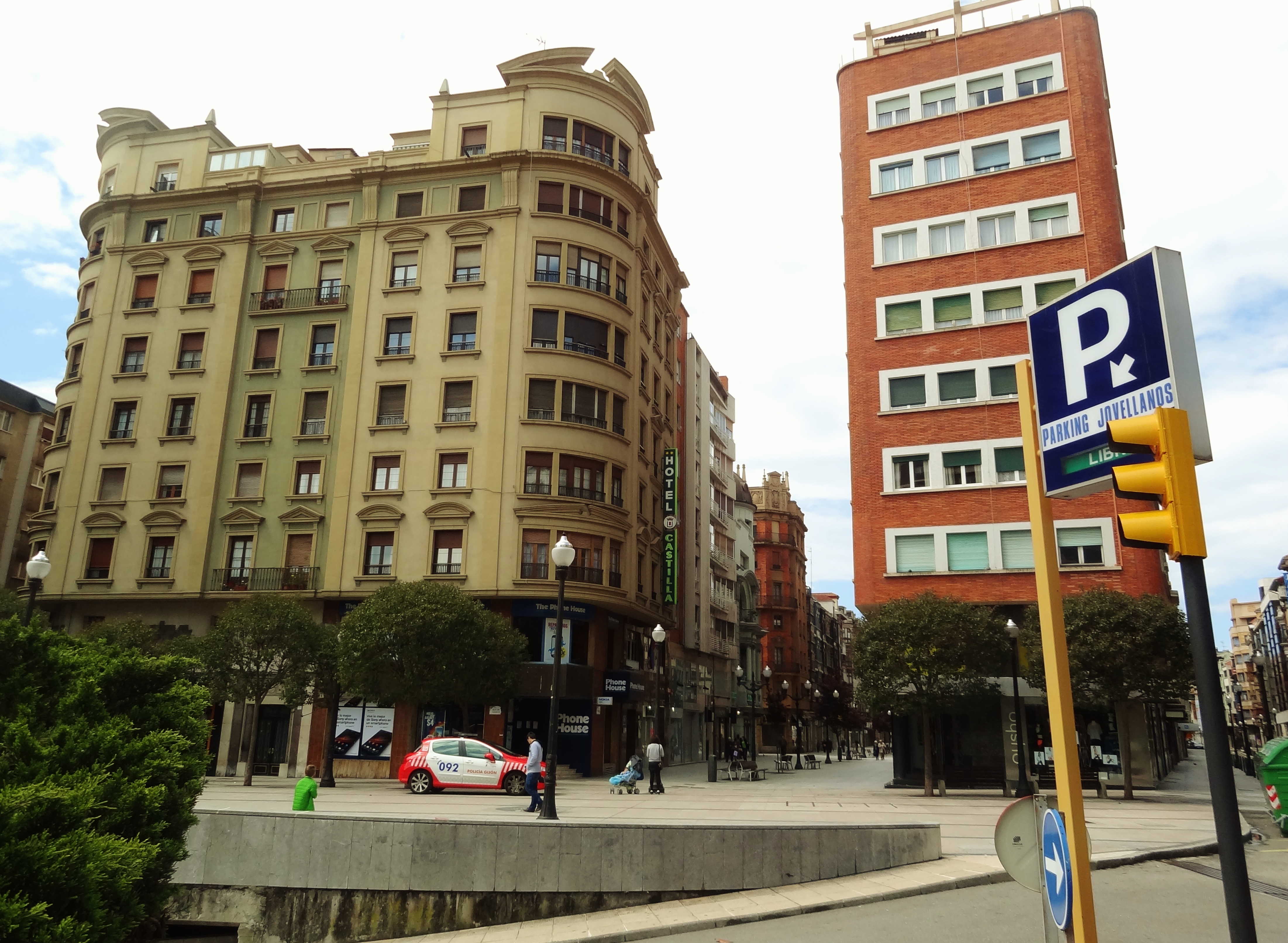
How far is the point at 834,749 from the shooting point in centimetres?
9506

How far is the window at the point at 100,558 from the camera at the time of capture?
129 ft

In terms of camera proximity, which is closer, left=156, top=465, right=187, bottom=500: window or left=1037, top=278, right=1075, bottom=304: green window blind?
left=1037, top=278, right=1075, bottom=304: green window blind

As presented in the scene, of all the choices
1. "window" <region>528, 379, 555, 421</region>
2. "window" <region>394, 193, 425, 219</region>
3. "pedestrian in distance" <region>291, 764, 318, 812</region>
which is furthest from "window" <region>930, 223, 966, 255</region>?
"pedestrian in distance" <region>291, 764, 318, 812</region>

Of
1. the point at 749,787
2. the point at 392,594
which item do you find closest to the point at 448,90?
the point at 392,594

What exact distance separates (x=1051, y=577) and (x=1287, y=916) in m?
7.89

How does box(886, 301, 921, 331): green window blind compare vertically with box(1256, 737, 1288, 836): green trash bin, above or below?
above

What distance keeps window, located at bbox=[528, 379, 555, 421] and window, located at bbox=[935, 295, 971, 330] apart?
50.6 feet

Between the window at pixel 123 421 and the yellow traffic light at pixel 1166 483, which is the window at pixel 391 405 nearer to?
the window at pixel 123 421

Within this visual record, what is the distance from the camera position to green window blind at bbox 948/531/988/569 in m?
32.3

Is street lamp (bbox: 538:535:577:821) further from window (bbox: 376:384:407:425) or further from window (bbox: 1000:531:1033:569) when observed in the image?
window (bbox: 376:384:407:425)

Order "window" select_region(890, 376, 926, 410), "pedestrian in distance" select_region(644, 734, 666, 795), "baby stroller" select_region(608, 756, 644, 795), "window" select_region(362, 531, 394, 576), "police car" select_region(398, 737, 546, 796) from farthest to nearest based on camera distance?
"window" select_region(362, 531, 394, 576) → "window" select_region(890, 376, 926, 410) → "pedestrian in distance" select_region(644, 734, 666, 795) → "baby stroller" select_region(608, 756, 644, 795) → "police car" select_region(398, 737, 546, 796)

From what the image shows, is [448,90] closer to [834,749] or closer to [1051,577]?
[1051,577]

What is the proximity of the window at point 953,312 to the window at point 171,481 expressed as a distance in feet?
106

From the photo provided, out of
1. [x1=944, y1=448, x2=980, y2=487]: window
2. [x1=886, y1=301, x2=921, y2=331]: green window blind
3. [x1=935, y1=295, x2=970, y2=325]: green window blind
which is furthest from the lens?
[x1=886, y1=301, x2=921, y2=331]: green window blind
